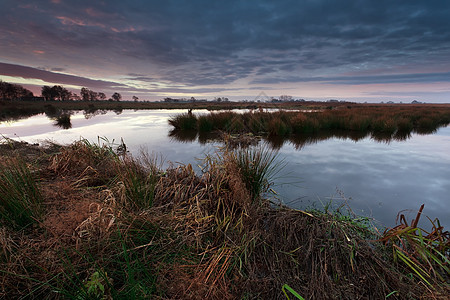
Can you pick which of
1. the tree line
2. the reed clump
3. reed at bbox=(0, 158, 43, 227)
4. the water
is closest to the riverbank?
reed at bbox=(0, 158, 43, 227)

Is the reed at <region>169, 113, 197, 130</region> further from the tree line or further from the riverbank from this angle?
the tree line

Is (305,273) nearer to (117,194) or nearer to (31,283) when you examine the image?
(31,283)

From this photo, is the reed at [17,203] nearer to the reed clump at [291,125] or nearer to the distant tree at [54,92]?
the reed clump at [291,125]

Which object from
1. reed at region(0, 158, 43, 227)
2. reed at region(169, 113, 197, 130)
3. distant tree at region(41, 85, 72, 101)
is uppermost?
distant tree at region(41, 85, 72, 101)

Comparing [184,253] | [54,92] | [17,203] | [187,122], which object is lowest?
[184,253]

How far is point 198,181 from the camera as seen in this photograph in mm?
4164

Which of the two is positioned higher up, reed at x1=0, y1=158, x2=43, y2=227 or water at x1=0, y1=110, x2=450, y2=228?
reed at x1=0, y1=158, x2=43, y2=227

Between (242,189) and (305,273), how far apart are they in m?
1.40

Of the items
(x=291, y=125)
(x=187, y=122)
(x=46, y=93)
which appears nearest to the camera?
(x=291, y=125)

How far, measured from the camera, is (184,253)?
234cm

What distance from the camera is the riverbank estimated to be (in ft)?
5.90

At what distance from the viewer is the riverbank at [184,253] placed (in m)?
1.80

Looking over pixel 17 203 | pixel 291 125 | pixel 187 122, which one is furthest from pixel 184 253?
pixel 187 122

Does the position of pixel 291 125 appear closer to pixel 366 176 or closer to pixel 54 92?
pixel 366 176
